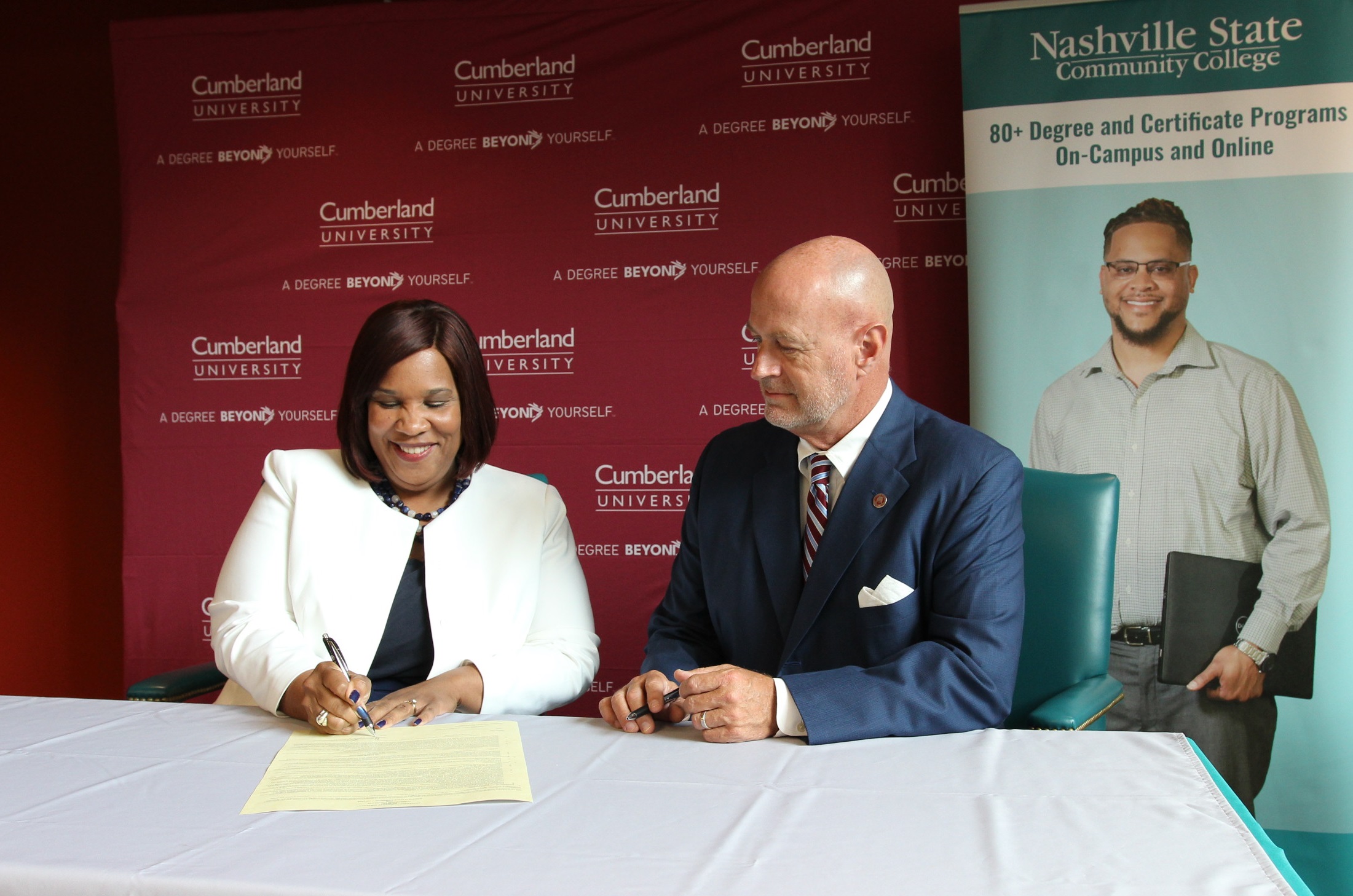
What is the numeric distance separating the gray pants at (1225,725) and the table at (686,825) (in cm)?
170

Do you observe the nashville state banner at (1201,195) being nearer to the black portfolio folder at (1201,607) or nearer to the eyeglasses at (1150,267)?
the eyeglasses at (1150,267)

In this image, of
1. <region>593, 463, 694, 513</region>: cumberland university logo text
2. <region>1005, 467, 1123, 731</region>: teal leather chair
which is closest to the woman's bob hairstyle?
<region>1005, 467, 1123, 731</region>: teal leather chair

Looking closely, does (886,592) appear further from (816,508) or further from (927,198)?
(927,198)

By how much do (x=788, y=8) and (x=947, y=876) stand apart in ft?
10.0

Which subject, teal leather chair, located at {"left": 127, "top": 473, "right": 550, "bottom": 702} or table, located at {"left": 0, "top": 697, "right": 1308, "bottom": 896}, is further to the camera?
teal leather chair, located at {"left": 127, "top": 473, "right": 550, "bottom": 702}

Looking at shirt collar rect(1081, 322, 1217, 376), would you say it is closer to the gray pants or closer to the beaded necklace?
the gray pants

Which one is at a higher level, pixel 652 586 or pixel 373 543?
pixel 373 543

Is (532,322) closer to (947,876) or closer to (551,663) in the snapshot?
(551,663)

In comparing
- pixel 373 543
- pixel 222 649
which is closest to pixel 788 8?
pixel 373 543

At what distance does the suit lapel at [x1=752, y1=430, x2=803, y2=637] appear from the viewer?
1.81m

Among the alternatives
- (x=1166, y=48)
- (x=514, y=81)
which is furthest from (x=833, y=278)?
(x=514, y=81)

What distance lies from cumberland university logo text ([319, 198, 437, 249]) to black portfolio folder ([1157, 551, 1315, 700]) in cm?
270

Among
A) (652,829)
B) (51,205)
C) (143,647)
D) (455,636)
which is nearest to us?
(652,829)

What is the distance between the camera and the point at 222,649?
6.12 feet
